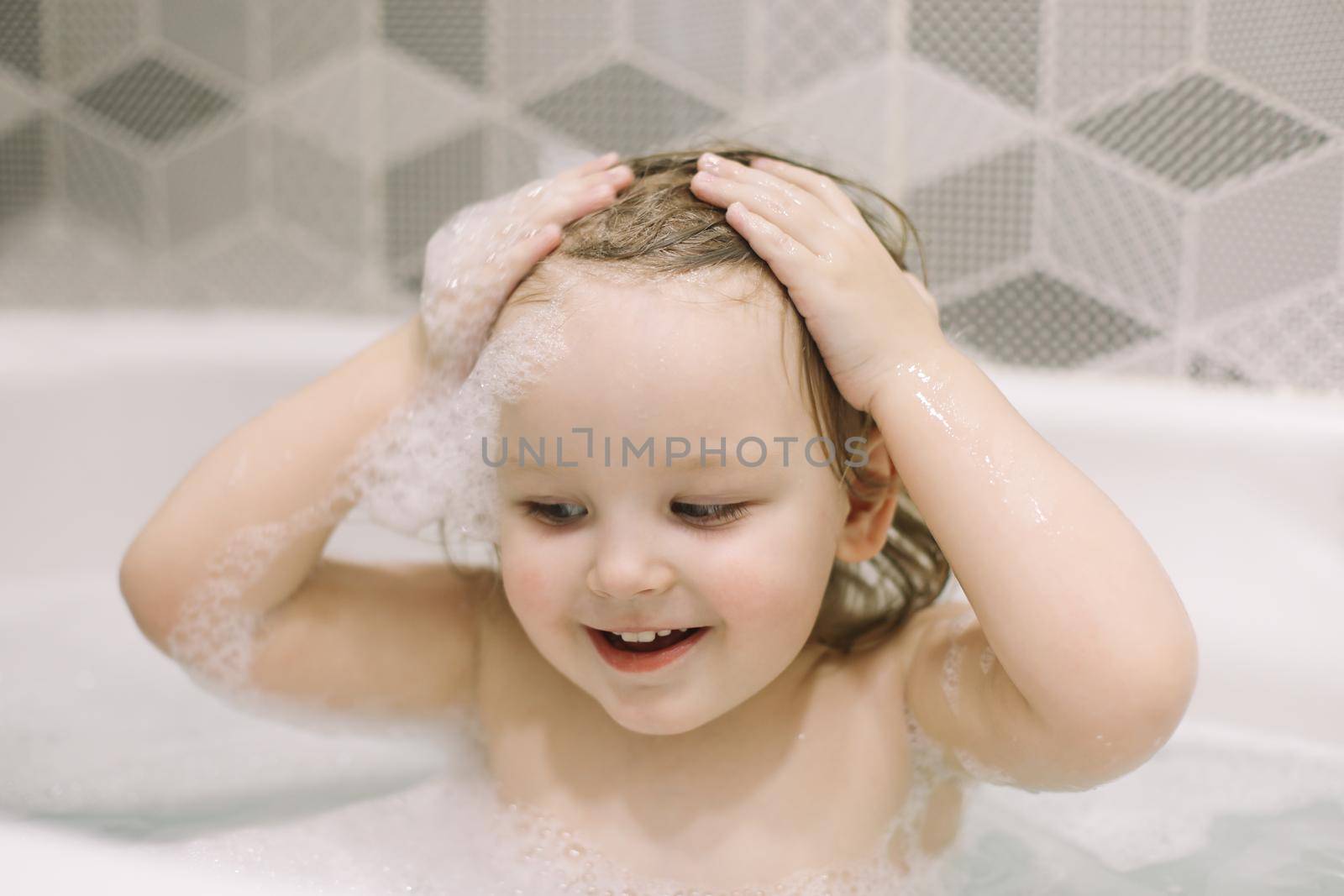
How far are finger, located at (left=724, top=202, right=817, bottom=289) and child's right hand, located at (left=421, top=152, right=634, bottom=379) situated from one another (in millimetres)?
99

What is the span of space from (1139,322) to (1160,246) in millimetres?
87

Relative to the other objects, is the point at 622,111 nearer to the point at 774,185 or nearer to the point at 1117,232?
the point at 1117,232

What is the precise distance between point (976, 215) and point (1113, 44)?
23 cm

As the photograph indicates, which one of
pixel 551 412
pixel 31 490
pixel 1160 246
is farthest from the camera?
pixel 31 490

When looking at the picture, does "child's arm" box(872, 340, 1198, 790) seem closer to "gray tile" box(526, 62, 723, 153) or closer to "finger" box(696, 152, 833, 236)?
"finger" box(696, 152, 833, 236)

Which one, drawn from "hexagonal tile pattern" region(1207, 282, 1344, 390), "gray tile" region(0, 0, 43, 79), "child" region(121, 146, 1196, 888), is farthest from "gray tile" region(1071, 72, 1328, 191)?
"gray tile" region(0, 0, 43, 79)

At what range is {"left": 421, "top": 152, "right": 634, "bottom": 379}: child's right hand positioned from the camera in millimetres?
851

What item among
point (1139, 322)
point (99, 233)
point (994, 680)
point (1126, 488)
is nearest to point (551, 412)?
point (994, 680)

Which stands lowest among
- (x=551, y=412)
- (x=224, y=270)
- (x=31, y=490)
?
(x=31, y=490)

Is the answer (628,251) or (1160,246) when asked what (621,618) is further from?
(1160,246)

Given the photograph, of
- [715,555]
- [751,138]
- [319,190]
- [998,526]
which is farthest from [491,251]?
[319,190]

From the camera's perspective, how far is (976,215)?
148 centimetres

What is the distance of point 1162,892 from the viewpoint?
1.03 meters

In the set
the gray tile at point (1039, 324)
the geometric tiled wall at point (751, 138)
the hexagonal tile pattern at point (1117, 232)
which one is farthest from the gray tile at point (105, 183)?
the hexagonal tile pattern at point (1117, 232)
